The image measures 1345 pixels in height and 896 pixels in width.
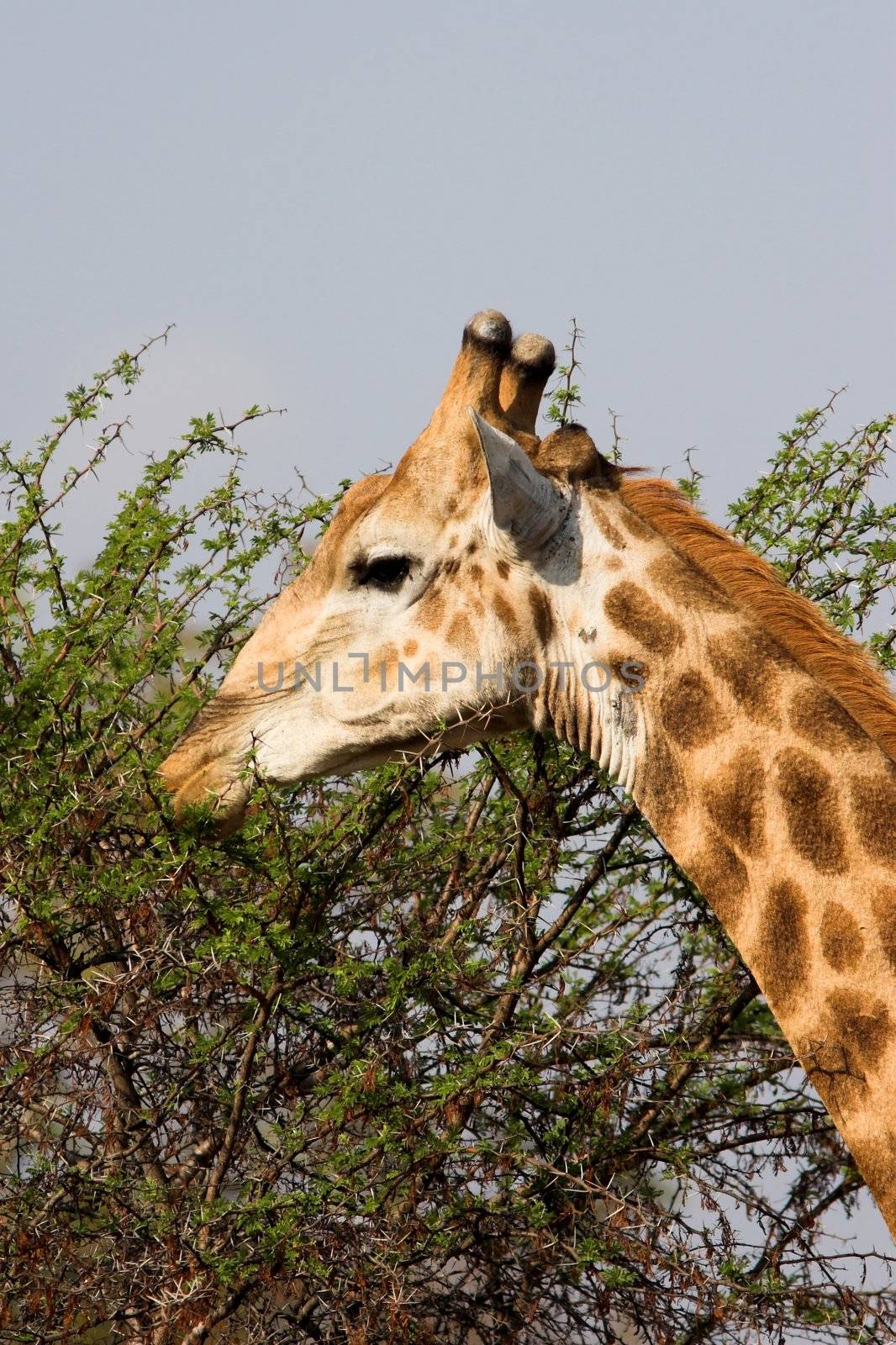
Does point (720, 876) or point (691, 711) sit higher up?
point (691, 711)

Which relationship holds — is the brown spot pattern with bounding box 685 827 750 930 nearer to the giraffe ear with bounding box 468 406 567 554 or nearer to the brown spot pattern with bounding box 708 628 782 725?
the brown spot pattern with bounding box 708 628 782 725

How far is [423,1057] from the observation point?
4926 millimetres

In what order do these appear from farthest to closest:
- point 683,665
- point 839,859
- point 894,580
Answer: point 894,580
point 683,665
point 839,859

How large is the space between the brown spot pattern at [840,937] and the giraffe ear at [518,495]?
132 centimetres

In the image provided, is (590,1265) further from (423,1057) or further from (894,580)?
(894,580)

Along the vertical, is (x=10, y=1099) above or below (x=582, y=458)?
below

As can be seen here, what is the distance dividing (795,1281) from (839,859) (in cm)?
202

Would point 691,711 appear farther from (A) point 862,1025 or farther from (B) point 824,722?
(A) point 862,1025

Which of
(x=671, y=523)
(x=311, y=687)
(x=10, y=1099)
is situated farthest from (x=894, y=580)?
(x=10, y=1099)

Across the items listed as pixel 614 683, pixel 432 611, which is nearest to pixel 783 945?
pixel 614 683

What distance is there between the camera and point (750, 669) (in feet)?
12.8

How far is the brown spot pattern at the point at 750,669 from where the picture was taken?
12.7 ft

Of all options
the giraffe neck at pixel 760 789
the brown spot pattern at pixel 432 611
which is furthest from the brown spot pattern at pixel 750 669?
the brown spot pattern at pixel 432 611

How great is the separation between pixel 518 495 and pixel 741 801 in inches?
41.3
